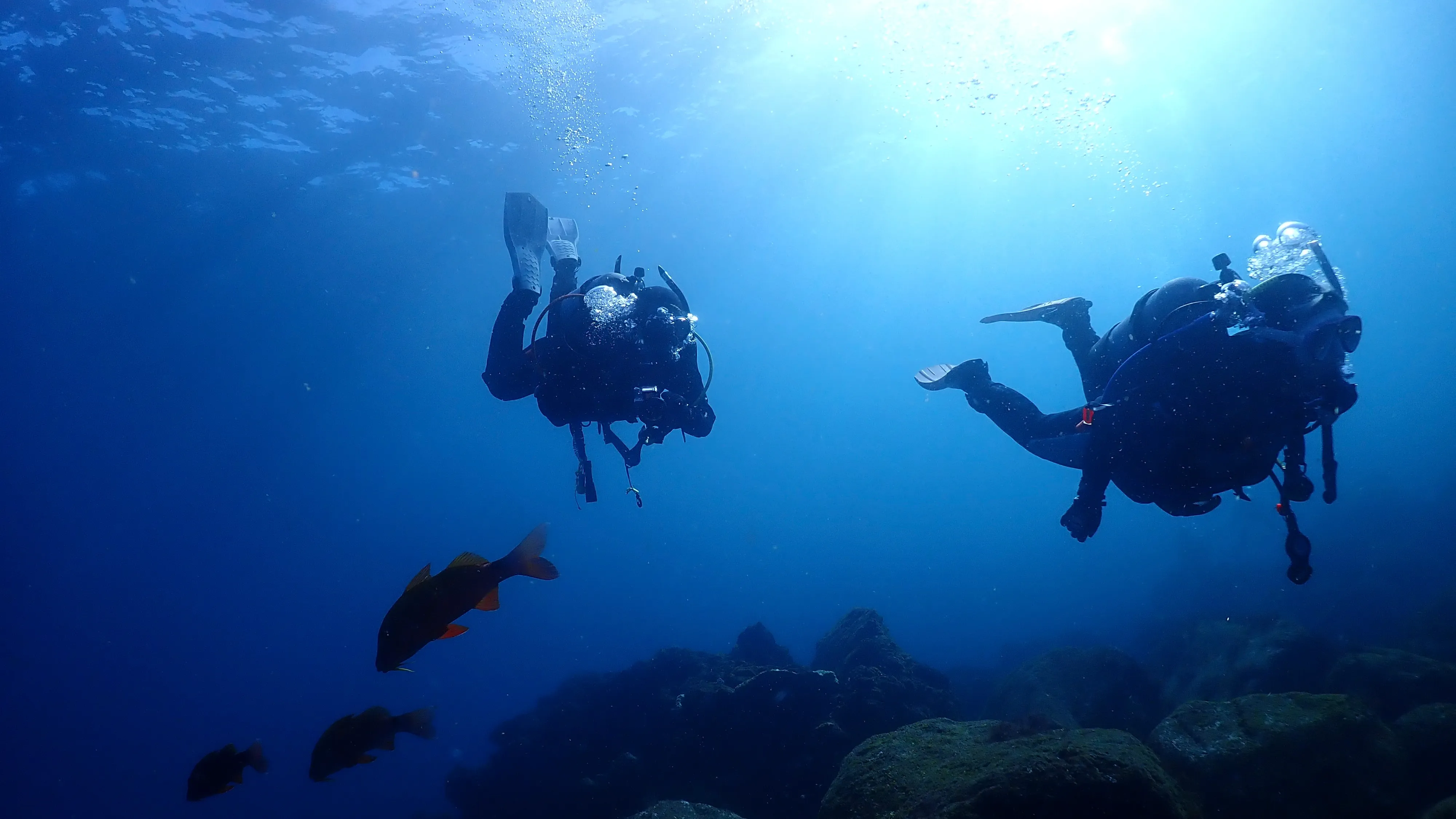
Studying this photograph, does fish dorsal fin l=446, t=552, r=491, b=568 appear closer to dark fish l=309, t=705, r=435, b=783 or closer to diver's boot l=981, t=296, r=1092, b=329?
dark fish l=309, t=705, r=435, b=783

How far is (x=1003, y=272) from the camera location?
5003 cm

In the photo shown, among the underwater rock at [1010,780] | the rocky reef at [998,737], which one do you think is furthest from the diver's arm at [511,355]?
the underwater rock at [1010,780]

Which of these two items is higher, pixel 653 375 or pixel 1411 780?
pixel 653 375

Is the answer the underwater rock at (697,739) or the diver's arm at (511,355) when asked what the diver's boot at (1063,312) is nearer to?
the diver's arm at (511,355)

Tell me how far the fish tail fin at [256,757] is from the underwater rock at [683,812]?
3373 mm

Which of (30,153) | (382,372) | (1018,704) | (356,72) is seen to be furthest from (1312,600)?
(382,372)

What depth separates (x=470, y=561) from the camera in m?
3.04

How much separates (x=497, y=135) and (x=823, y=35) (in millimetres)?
12278

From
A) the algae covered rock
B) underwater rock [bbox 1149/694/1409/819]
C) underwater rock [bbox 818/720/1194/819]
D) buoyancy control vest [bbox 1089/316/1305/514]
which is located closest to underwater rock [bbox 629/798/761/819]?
the algae covered rock

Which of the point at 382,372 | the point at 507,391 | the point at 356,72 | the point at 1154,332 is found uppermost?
the point at 382,372

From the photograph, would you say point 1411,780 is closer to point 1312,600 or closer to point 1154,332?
point 1154,332

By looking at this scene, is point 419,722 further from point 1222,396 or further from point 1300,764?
point 1300,764

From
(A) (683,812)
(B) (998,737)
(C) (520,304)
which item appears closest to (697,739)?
(A) (683,812)

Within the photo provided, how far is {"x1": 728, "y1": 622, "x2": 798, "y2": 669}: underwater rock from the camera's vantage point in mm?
12898
